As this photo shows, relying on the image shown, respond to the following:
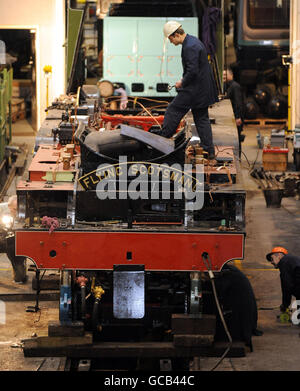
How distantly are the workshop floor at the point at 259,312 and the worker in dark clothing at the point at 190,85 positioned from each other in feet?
6.24

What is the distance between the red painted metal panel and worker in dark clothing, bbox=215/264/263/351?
1.68ft

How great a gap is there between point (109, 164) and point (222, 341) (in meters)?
2.02

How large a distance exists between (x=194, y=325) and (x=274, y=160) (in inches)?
327

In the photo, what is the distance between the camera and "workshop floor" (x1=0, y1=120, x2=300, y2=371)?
28.1ft

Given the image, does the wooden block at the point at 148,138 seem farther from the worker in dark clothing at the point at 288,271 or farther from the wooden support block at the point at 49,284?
the wooden support block at the point at 49,284

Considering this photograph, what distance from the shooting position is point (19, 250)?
8648mm

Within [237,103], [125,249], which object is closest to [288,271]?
[125,249]

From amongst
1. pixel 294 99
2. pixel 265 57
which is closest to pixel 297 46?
pixel 294 99

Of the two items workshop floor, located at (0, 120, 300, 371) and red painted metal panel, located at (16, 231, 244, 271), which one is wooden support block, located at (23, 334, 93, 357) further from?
red painted metal panel, located at (16, 231, 244, 271)

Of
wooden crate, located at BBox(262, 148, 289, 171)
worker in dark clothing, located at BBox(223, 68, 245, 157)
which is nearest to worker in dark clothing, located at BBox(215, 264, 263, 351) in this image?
worker in dark clothing, located at BBox(223, 68, 245, 157)

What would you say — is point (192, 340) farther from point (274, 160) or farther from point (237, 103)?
point (274, 160)
